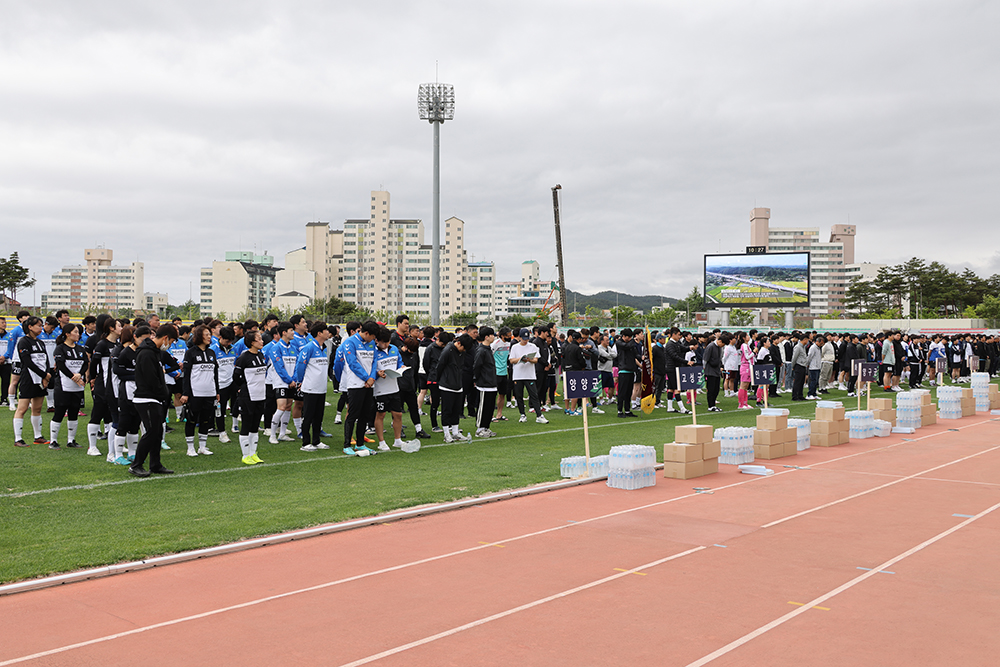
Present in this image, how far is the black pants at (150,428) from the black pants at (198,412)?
1.23 meters

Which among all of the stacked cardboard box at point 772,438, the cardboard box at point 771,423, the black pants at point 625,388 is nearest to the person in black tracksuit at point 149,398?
the stacked cardboard box at point 772,438

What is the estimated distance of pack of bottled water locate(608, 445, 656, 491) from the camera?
29.6 feet

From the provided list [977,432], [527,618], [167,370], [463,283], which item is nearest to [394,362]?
[167,370]

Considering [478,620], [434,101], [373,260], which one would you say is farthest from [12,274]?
[373,260]

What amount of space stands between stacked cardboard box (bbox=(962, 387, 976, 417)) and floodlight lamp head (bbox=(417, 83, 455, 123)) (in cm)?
2688

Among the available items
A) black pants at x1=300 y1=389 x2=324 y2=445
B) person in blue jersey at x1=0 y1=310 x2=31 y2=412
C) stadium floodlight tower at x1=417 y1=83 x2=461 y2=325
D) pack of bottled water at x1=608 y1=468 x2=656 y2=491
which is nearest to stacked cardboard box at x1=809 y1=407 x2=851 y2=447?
pack of bottled water at x1=608 y1=468 x2=656 y2=491

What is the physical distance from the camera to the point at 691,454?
9.73 metres

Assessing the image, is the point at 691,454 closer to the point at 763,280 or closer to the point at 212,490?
the point at 212,490

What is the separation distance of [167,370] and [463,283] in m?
142

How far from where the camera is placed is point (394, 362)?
1114 centimetres

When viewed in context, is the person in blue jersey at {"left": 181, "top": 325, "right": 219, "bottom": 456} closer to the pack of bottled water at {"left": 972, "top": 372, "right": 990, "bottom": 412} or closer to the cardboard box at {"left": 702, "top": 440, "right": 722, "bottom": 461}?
the cardboard box at {"left": 702, "top": 440, "right": 722, "bottom": 461}

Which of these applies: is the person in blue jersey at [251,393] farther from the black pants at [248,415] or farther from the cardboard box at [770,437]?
the cardboard box at [770,437]

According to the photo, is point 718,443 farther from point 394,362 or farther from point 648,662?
point 648,662

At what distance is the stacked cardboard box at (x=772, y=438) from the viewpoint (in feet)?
37.3
